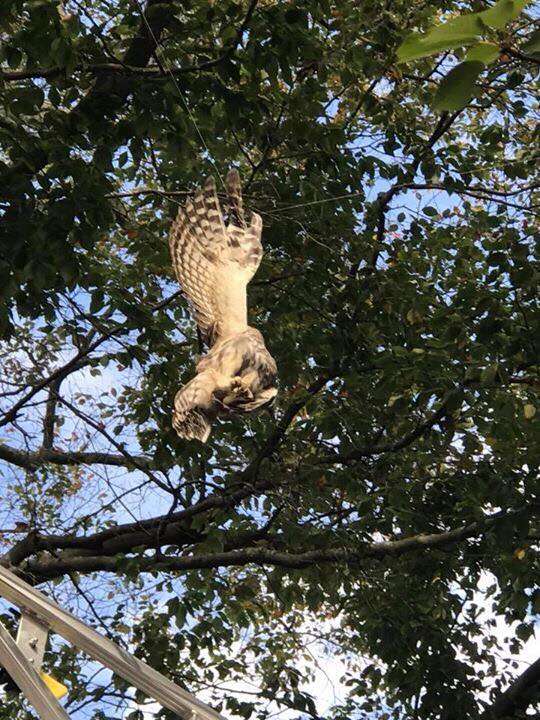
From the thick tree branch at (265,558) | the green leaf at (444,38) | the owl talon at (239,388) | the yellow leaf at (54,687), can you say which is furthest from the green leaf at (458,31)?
the thick tree branch at (265,558)

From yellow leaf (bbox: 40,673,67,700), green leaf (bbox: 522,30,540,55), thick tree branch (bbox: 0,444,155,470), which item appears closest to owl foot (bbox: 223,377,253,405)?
yellow leaf (bbox: 40,673,67,700)

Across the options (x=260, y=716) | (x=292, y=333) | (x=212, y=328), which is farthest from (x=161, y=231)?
(x=212, y=328)

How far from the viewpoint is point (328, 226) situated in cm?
572

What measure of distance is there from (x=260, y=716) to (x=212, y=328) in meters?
4.26

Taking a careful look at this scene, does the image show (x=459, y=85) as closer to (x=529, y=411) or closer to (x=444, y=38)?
(x=444, y=38)

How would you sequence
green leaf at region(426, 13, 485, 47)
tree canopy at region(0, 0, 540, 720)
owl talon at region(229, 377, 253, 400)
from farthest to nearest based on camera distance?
tree canopy at region(0, 0, 540, 720), owl talon at region(229, 377, 253, 400), green leaf at region(426, 13, 485, 47)

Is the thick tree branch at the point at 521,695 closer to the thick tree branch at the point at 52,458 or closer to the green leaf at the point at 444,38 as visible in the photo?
the thick tree branch at the point at 52,458

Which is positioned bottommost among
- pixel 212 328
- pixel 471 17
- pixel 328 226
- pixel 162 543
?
pixel 471 17

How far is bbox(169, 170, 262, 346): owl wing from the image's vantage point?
2.39 m

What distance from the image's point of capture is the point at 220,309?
2336 millimetres

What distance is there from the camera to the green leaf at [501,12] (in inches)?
46.1

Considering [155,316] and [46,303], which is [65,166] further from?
[155,316]

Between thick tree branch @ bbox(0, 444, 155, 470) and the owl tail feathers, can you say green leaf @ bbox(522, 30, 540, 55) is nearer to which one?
the owl tail feathers

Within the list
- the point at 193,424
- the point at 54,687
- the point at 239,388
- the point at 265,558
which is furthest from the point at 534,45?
the point at 265,558
